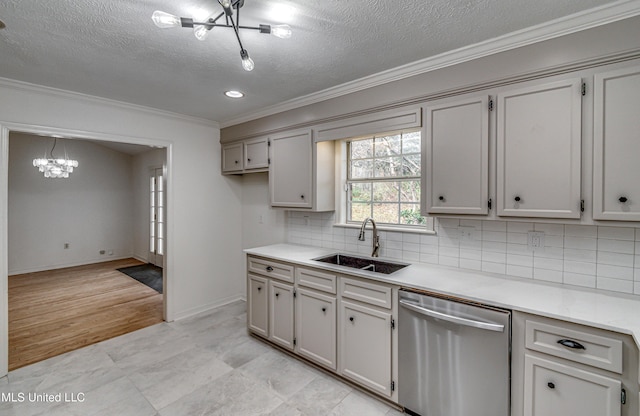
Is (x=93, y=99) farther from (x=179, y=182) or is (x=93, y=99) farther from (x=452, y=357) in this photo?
(x=452, y=357)

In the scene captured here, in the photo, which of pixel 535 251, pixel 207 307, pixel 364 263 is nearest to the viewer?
pixel 535 251

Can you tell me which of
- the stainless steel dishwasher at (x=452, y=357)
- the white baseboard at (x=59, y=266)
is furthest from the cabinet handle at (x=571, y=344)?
the white baseboard at (x=59, y=266)

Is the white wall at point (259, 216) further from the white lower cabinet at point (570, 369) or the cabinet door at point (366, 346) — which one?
the white lower cabinet at point (570, 369)

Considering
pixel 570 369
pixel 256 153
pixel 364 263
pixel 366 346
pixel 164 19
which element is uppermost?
pixel 164 19

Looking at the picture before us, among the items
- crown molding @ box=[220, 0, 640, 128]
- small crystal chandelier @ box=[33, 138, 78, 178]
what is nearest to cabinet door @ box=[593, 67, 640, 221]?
crown molding @ box=[220, 0, 640, 128]

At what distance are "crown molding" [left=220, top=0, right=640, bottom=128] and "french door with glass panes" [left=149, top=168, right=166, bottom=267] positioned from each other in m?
4.89

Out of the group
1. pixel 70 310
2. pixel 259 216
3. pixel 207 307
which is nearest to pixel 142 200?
pixel 70 310

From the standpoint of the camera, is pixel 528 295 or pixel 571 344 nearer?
pixel 571 344

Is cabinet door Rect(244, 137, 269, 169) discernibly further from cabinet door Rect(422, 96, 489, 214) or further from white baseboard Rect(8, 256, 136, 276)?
white baseboard Rect(8, 256, 136, 276)

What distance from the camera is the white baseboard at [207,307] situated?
12.0ft

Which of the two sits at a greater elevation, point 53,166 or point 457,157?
point 53,166

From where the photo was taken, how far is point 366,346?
221 centimetres

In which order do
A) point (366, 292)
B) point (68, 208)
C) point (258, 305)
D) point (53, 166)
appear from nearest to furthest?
point (366, 292), point (258, 305), point (53, 166), point (68, 208)

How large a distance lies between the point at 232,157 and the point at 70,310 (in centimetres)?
300
